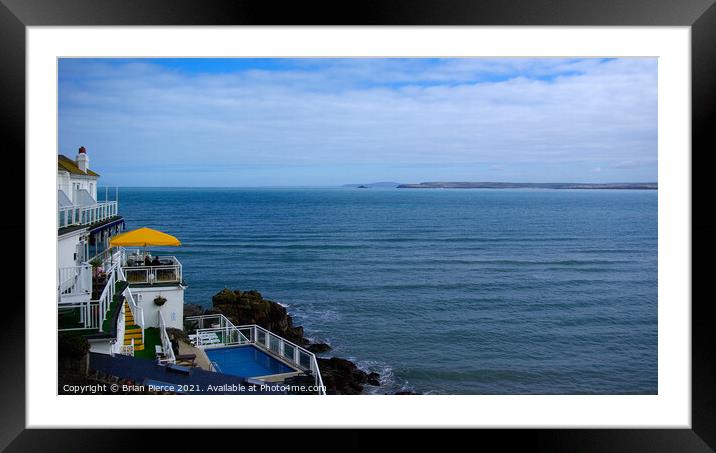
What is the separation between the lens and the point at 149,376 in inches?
196

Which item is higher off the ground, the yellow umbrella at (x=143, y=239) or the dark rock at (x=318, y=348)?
the yellow umbrella at (x=143, y=239)

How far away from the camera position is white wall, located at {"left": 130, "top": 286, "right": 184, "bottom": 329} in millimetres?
8438

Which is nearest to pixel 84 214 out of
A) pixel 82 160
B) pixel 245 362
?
pixel 82 160

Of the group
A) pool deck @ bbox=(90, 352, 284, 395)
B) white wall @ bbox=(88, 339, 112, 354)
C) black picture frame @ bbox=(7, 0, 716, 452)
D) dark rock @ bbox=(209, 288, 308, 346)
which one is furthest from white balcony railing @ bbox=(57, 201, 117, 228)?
dark rock @ bbox=(209, 288, 308, 346)

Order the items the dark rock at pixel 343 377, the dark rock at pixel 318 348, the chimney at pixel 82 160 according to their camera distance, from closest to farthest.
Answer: the chimney at pixel 82 160 → the dark rock at pixel 343 377 → the dark rock at pixel 318 348

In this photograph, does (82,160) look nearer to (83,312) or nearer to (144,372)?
(83,312)

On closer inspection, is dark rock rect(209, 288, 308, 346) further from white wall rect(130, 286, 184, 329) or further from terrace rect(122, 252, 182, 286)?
terrace rect(122, 252, 182, 286)

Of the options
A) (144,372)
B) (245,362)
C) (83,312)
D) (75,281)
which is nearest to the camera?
(144,372)

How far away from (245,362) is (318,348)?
5680 millimetres

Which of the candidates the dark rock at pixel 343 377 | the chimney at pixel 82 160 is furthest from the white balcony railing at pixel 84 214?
the dark rock at pixel 343 377

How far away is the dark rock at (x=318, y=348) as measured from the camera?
13350mm

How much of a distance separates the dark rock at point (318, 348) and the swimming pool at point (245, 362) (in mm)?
5046

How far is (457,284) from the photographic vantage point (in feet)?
70.0

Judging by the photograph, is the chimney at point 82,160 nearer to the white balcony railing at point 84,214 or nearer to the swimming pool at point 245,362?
the white balcony railing at point 84,214
